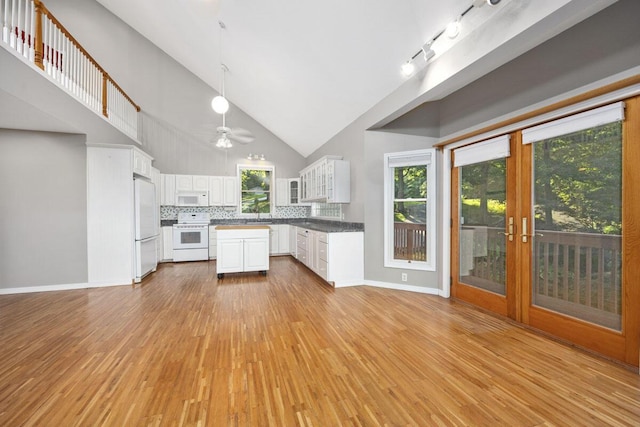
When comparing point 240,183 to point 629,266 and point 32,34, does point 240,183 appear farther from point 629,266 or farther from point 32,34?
point 629,266

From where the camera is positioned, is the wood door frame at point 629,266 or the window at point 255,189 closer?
the wood door frame at point 629,266

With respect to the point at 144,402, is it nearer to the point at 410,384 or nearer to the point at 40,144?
the point at 410,384

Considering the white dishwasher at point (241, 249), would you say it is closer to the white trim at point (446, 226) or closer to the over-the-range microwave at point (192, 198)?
the over-the-range microwave at point (192, 198)

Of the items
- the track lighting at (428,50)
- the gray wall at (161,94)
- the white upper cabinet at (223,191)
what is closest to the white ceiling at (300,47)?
the track lighting at (428,50)

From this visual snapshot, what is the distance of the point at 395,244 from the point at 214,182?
17.0ft

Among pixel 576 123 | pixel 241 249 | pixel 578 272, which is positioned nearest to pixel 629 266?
pixel 578 272

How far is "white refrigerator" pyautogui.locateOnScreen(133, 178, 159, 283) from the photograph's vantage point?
4586mm

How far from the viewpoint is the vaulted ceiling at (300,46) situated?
2604 millimetres

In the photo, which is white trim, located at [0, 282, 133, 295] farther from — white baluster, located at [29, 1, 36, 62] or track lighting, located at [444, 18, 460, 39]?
track lighting, located at [444, 18, 460, 39]

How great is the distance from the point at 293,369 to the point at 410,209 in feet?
9.64

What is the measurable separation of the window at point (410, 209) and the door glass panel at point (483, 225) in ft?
1.42

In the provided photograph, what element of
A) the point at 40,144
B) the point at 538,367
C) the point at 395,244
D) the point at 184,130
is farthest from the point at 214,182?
the point at 538,367

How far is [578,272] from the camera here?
7.91ft

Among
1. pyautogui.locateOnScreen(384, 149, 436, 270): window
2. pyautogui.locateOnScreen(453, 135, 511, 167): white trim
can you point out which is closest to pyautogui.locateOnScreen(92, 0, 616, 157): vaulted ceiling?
pyautogui.locateOnScreen(384, 149, 436, 270): window
